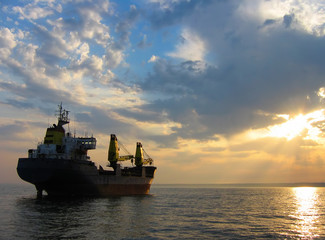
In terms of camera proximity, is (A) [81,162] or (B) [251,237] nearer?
(B) [251,237]

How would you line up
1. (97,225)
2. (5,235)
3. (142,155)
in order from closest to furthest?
(5,235) → (97,225) → (142,155)

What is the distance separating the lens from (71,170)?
45.7 m

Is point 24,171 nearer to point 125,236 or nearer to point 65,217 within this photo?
point 65,217

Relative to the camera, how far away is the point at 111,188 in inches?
2222

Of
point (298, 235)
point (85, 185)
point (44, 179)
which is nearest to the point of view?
point (298, 235)

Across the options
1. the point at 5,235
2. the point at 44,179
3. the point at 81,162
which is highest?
the point at 81,162

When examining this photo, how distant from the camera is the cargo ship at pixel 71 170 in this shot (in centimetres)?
4481

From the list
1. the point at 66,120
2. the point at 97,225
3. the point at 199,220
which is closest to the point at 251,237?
the point at 199,220

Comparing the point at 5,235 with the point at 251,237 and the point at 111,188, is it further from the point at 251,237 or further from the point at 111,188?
the point at 111,188

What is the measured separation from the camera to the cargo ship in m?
44.8

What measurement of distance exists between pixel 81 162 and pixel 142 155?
30.8 meters

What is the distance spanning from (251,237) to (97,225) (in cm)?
1358

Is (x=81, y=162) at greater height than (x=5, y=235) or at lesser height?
greater

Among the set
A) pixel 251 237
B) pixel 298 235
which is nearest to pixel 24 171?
pixel 251 237
